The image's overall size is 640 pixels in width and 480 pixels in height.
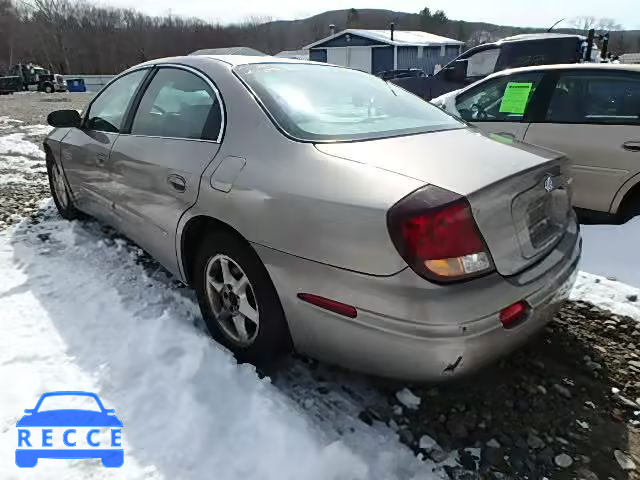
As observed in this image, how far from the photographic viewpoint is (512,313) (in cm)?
176

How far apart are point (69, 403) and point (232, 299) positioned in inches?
32.1

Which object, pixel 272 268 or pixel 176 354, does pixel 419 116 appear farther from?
pixel 176 354

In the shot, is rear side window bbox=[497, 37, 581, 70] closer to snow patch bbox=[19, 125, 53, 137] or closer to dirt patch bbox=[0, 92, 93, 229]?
dirt patch bbox=[0, 92, 93, 229]

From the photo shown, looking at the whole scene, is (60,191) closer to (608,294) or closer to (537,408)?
(537,408)

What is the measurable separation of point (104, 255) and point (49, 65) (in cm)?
6919

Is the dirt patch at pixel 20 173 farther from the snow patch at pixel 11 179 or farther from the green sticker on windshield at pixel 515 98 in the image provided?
the green sticker on windshield at pixel 515 98

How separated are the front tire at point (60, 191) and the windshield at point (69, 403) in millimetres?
2436

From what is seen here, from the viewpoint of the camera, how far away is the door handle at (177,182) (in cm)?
239

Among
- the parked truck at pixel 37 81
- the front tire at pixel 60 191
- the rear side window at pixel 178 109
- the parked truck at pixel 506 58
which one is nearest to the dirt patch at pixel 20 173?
the front tire at pixel 60 191

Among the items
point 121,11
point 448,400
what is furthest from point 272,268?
point 121,11

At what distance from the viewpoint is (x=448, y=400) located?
7.08ft

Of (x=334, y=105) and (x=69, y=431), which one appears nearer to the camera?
(x=69, y=431)

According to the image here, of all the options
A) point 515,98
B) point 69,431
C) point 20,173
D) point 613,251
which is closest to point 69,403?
point 69,431

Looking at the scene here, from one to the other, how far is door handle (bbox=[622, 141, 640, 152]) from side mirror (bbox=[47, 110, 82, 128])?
4269 millimetres
